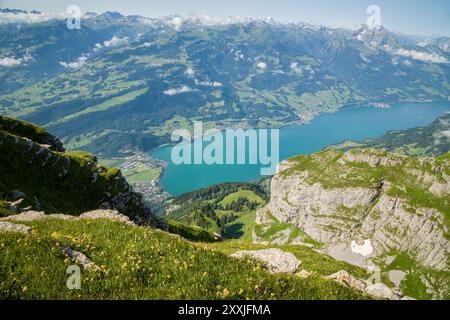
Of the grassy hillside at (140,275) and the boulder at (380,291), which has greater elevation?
the grassy hillside at (140,275)

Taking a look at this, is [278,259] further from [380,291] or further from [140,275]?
[140,275]

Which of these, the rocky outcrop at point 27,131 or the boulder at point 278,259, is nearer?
the boulder at point 278,259

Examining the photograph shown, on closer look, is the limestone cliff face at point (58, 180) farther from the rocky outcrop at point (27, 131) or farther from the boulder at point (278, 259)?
the boulder at point (278, 259)

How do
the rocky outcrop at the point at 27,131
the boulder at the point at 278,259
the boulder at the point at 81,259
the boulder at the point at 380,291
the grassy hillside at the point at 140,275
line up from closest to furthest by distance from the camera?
the grassy hillside at the point at 140,275, the boulder at the point at 81,259, the boulder at the point at 380,291, the boulder at the point at 278,259, the rocky outcrop at the point at 27,131

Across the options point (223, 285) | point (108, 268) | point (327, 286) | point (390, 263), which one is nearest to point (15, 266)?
point (108, 268)

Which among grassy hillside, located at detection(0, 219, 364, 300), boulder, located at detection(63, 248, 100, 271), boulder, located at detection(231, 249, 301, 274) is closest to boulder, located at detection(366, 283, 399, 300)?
boulder, located at detection(231, 249, 301, 274)

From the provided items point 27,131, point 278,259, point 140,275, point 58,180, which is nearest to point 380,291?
point 278,259

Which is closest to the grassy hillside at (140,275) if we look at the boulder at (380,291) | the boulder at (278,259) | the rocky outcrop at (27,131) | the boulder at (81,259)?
the boulder at (81,259)
